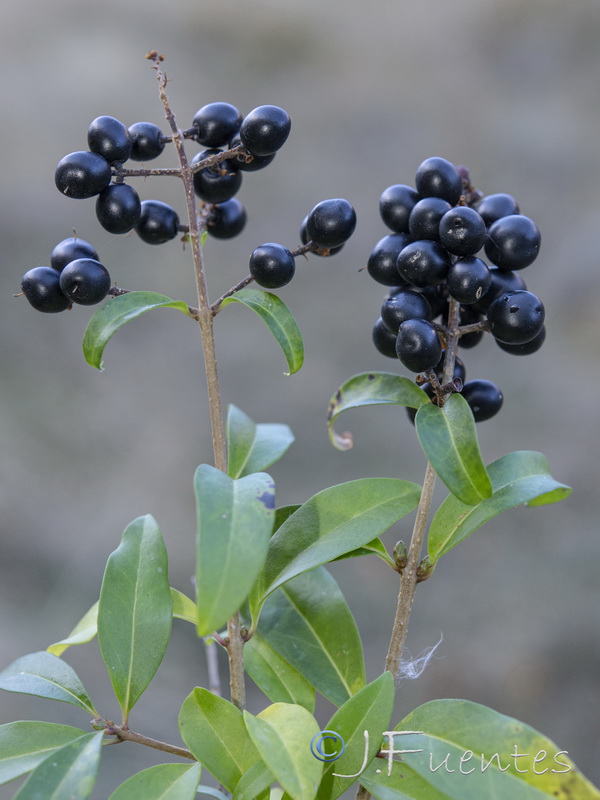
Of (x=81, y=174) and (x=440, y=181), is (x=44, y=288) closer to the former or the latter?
(x=81, y=174)

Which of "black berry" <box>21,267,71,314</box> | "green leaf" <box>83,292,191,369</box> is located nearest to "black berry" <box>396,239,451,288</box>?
"green leaf" <box>83,292,191,369</box>

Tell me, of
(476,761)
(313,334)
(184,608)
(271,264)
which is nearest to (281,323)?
(271,264)

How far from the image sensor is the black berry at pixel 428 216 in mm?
710

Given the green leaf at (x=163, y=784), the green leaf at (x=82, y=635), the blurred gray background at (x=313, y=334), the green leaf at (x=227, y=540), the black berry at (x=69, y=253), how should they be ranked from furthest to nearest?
the blurred gray background at (x=313, y=334) < the green leaf at (x=82, y=635) < the black berry at (x=69, y=253) < the green leaf at (x=163, y=784) < the green leaf at (x=227, y=540)

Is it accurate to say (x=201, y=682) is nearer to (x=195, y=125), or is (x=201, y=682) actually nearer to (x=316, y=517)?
(x=316, y=517)

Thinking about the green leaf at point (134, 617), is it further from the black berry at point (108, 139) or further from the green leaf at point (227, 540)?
the black berry at point (108, 139)

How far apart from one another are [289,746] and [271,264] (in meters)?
0.40

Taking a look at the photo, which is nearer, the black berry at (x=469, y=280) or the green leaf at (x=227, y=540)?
the green leaf at (x=227, y=540)

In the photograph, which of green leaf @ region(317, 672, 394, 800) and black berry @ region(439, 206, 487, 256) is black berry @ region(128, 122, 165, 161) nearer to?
black berry @ region(439, 206, 487, 256)

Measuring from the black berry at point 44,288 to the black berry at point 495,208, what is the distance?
0.41 m

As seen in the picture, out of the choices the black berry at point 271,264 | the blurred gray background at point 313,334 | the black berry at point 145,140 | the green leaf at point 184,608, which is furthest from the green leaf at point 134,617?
the blurred gray background at point 313,334

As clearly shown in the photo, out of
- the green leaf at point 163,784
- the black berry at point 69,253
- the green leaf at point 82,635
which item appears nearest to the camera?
the green leaf at point 163,784

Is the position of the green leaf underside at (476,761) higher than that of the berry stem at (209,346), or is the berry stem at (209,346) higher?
the berry stem at (209,346)

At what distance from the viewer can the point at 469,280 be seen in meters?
0.68
